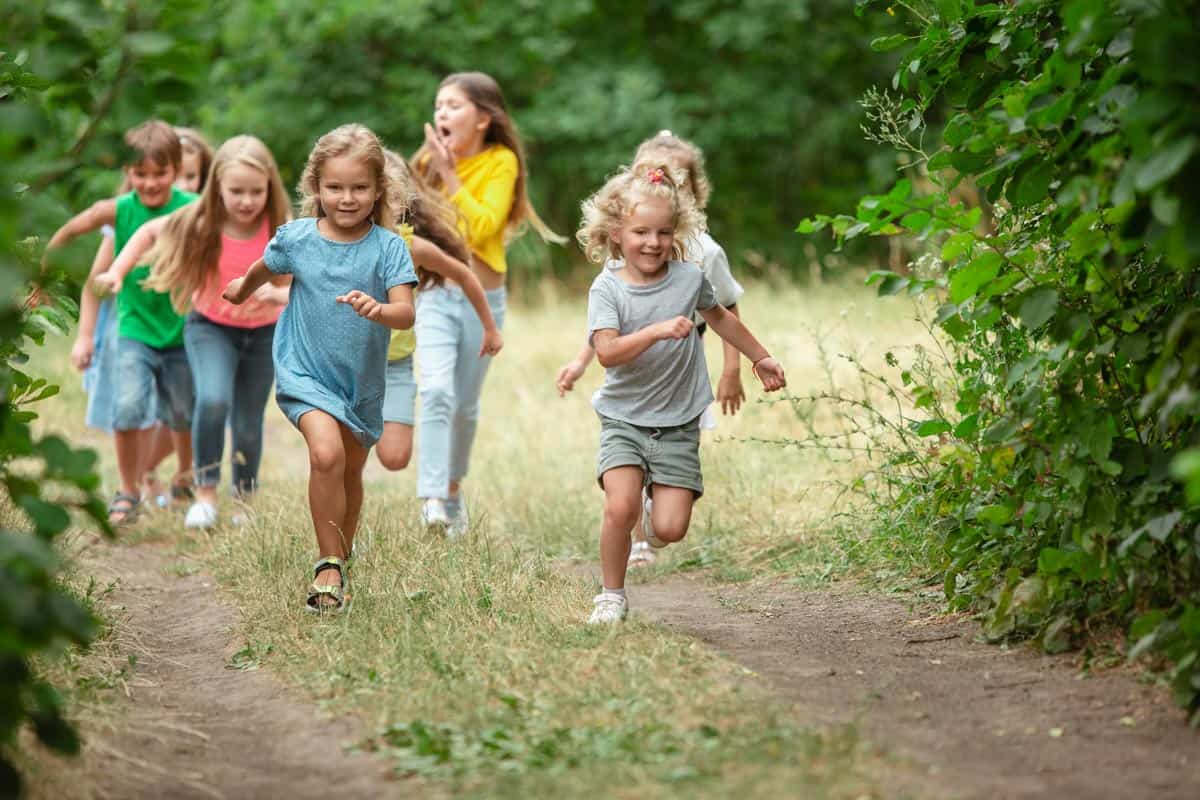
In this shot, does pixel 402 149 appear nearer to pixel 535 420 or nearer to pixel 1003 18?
pixel 535 420

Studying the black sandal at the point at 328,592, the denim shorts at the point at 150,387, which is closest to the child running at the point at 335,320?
the black sandal at the point at 328,592

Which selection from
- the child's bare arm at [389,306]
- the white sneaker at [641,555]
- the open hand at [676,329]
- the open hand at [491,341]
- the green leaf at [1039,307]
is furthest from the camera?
the white sneaker at [641,555]

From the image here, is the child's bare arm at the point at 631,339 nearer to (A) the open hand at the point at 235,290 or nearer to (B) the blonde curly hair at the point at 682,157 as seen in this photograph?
(B) the blonde curly hair at the point at 682,157

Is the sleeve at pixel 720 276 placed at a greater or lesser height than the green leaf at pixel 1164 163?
greater

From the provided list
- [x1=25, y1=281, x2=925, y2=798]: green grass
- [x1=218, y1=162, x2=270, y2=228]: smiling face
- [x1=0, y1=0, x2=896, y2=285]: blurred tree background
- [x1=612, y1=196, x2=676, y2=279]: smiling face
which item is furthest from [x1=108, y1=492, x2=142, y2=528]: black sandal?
[x1=0, y1=0, x2=896, y2=285]: blurred tree background

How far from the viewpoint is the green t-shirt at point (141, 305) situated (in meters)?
7.87

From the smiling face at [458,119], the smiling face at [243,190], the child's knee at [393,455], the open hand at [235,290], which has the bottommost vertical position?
the child's knee at [393,455]

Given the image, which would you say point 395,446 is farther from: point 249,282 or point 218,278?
point 249,282

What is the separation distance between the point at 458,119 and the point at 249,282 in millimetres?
2107

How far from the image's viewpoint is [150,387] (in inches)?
314

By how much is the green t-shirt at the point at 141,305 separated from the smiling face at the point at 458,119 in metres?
1.71

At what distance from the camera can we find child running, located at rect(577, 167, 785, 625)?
5.05 meters

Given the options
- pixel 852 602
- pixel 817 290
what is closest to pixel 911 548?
pixel 852 602

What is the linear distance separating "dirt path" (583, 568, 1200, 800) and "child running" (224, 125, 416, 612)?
1.30 m
